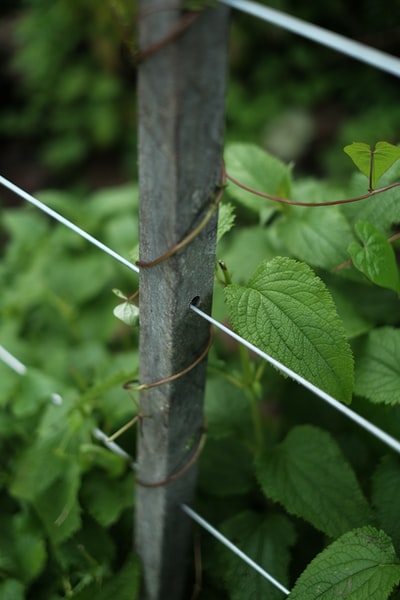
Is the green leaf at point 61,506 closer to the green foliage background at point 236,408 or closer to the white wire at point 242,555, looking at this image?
the green foliage background at point 236,408

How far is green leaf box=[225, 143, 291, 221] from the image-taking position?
1.35 m

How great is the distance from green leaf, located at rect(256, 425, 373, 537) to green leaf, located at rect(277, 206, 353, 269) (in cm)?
34

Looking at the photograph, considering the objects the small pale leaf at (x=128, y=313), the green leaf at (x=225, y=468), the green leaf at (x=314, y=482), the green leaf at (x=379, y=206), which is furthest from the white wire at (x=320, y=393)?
the green leaf at (x=225, y=468)

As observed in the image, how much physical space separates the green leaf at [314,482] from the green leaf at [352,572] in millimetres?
109

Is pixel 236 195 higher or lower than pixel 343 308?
higher

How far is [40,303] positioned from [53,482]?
0.81 meters

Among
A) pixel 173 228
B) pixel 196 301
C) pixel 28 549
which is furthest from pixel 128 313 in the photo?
pixel 28 549

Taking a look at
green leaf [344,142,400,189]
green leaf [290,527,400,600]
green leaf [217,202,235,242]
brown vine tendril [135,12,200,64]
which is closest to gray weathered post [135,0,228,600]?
brown vine tendril [135,12,200,64]

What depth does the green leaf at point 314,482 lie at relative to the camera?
1142 mm

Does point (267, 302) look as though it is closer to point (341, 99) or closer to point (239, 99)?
point (239, 99)

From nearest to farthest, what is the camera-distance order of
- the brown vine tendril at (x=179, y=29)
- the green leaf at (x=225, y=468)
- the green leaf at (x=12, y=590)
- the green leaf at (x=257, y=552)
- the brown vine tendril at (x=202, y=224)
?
1. the brown vine tendril at (x=179, y=29)
2. the brown vine tendril at (x=202, y=224)
3. the green leaf at (x=257, y=552)
4. the green leaf at (x=12, y=590)
5. the green leaf at (x=225, y=468)

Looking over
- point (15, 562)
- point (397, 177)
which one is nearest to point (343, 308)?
point (397, 177)

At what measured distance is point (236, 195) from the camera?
4.42 ft

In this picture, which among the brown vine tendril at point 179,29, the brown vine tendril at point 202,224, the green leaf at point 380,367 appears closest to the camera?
the brown vine tendril at point 179,29
